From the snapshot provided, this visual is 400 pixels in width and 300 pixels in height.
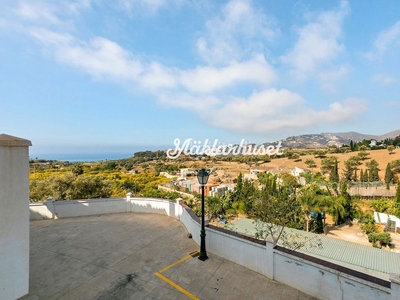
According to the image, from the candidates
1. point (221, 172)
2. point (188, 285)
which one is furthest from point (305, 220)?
point (221, 172)

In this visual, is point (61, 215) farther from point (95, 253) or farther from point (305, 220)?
point (305, 220)

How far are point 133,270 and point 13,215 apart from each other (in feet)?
9.90

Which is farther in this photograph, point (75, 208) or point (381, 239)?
point (381, 239)

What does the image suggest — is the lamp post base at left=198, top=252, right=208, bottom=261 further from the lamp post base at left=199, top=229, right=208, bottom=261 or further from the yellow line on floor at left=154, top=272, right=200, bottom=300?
the yellow line on floor at left=154, top=272, right=200, bottom=300

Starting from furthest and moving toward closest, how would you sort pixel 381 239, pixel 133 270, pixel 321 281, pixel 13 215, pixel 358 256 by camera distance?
pixel 381 239 < pixel 358 256 < pixel 133 270 < pixel 321 281 < pixel 13 215

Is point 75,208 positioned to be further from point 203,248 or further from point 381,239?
point 381,239

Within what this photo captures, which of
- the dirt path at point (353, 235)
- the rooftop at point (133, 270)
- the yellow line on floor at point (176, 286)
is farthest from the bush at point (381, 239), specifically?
the yellow line on floor at point (176, 286)

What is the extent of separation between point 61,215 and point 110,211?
2136mm

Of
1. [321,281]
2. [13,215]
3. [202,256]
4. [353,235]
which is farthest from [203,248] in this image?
[353,235]

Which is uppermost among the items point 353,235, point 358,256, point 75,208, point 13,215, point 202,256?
point 13,215

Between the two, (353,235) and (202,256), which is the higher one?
(202,256)

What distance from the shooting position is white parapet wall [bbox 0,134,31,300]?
3594mm

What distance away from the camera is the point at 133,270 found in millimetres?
5402

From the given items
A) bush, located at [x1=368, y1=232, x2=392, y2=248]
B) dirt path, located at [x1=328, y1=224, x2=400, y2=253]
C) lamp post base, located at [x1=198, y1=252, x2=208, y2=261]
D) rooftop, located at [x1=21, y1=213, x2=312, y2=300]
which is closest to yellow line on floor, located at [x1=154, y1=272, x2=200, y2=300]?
rooftop, located at [x1=21, y1=213, x2=312, y2=300]
